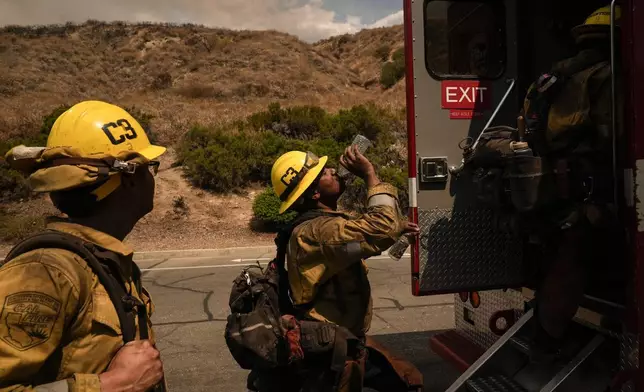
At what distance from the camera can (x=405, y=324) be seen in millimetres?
5660

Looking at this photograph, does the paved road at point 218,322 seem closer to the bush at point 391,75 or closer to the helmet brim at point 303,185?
the helmet brim at point 303,185

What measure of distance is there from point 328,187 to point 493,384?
1476 millimetres

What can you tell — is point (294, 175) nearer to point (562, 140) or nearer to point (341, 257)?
point (341, 257)

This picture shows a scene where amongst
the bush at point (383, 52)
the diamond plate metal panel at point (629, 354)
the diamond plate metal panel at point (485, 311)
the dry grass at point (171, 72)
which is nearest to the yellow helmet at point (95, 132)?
the diamond plate metal panel at point (629, 354)

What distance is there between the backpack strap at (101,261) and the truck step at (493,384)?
2.08 metres

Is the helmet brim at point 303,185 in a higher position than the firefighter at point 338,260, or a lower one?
higher

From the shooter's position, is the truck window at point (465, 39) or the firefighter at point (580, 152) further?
Result: the truck window at point (465, 39)

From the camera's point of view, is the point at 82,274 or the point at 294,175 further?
the point at 294,175

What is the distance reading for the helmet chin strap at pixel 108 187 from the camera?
62.1 inches

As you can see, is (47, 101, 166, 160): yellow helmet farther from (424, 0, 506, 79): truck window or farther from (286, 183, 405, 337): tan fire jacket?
(424, 0, 506, 79): truck window

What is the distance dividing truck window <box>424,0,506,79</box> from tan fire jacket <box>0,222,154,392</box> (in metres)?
2.48

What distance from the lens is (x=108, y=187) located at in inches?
63.0

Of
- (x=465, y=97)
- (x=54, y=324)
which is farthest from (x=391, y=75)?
(x=54, y=324)

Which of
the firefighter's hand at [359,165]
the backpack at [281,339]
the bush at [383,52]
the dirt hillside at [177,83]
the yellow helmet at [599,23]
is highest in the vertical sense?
the bush at [383,52]
